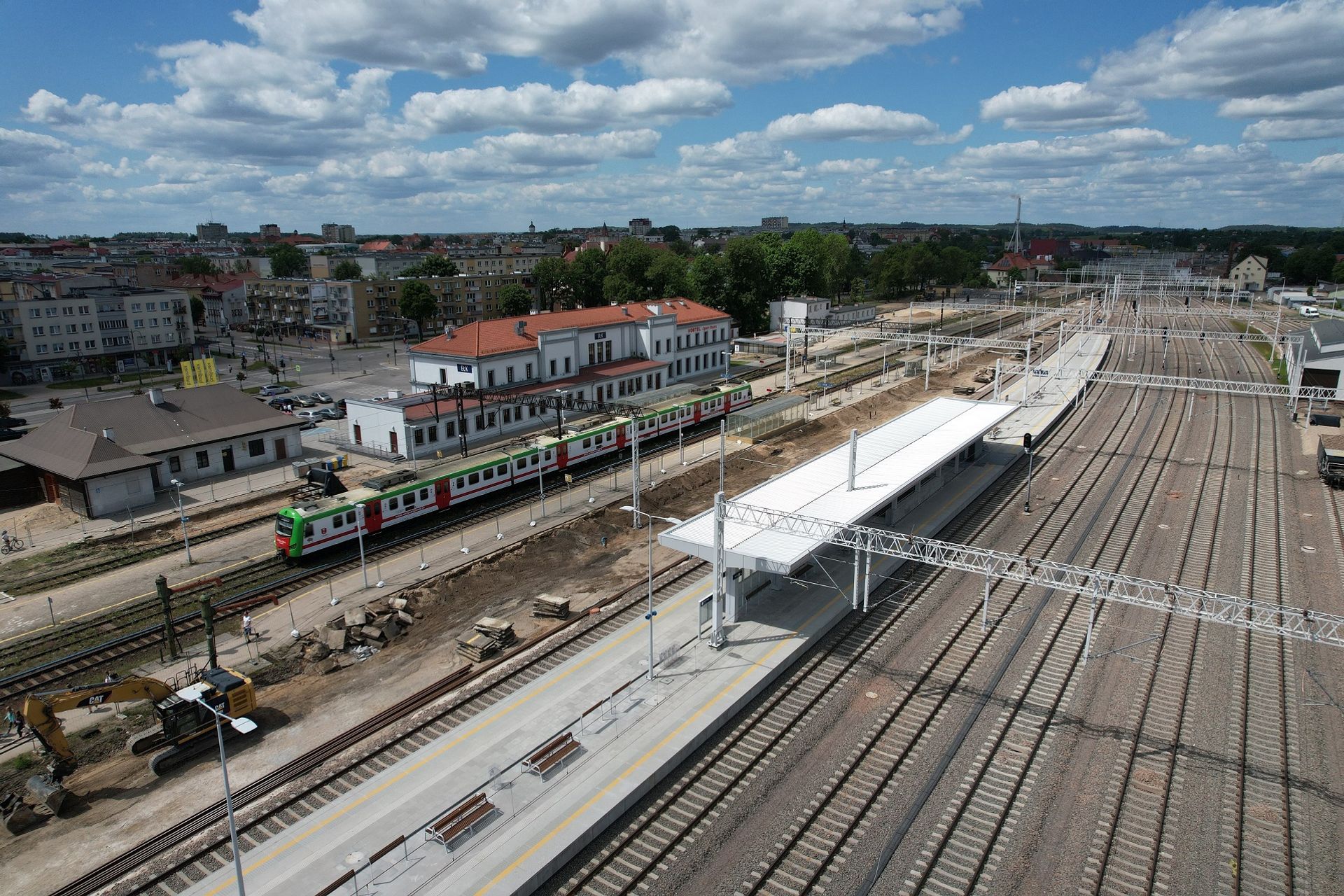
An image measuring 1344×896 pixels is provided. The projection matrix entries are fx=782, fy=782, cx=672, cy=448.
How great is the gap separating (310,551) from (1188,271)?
213 metres

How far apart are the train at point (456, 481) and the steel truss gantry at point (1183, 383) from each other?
1245 inches

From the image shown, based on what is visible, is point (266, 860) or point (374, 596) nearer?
point (266, 860)

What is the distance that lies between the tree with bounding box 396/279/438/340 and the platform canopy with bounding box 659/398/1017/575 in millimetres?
71646

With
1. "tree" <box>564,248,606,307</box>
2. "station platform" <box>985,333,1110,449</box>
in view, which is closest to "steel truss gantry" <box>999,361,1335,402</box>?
"station platform" <box>985,333,1110,449</box>

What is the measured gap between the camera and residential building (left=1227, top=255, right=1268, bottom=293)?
172375 mm

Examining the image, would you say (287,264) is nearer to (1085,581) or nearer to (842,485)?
(842,485)

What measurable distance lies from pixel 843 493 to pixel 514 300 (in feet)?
253

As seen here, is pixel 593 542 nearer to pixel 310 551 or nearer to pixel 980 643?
pixel 310 551

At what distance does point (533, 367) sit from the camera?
198 ft

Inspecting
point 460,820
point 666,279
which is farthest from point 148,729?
point 666,279

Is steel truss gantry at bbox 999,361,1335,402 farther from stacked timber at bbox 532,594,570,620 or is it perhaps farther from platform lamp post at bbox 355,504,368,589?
platform lamp post at bbox 355,504,368,589

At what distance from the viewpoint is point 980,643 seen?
1137 inches

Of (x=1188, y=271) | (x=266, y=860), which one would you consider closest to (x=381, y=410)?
(x=266, y=860)

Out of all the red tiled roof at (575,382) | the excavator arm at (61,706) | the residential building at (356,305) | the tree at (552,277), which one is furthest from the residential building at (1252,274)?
the excavator arm at (61,706)
